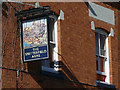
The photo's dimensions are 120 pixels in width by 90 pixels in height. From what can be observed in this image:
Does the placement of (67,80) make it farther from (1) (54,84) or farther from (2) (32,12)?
(2) (32,12)

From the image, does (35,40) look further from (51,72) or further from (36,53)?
(51,72)

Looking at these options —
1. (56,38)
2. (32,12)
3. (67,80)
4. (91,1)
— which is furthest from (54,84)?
(91,1)

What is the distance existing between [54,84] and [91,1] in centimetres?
510

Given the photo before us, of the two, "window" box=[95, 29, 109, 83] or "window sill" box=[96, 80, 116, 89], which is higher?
"window" box=[95, 29, 109, 83]

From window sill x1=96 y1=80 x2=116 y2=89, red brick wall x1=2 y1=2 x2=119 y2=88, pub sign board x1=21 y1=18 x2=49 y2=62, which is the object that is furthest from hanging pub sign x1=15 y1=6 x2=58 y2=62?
window sill x1=96 y1=80 x2=116 y2=89

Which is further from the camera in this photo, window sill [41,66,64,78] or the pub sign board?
window sill [41,66,64,78]

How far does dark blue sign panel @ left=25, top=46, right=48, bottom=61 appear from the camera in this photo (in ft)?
50.2

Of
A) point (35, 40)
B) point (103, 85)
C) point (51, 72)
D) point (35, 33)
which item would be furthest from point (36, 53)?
point (103, 85)

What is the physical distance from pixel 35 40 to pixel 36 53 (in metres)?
0.47

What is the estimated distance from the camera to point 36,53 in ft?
50.6

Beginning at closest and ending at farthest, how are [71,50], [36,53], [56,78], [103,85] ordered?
[36,53] < [56,78] < [71,50] < [103,85]

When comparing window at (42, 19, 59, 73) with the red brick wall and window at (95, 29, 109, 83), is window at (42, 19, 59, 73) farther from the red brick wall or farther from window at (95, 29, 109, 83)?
window at (95, 29, 109, 83)

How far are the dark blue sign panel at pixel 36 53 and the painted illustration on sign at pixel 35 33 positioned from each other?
177mm

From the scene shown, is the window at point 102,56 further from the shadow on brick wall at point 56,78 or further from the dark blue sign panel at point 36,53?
the dark blue sign panel at point 36,53
